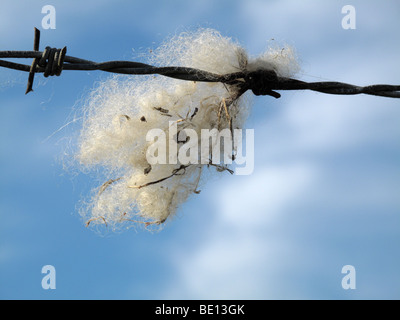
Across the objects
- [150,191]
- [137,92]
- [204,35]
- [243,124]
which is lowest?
[150,191]

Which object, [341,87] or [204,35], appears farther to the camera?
[204,35]

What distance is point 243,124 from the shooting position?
9.18ft

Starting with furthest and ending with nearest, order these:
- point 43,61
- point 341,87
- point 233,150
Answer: point 233,150, point 341,87, point 43,61

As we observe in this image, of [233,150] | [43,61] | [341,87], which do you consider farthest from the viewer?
[233,150]

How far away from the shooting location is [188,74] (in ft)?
8.00

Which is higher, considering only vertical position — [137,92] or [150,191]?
[137,92]

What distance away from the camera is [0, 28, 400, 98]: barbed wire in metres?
2.27

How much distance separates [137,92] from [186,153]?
428 millimetres

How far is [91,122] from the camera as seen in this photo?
9.30 ft

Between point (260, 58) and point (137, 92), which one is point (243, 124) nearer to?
point (260, 58)

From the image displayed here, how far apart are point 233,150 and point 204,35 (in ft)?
2.05

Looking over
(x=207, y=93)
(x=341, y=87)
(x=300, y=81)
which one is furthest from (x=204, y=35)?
(x=341, y=87)

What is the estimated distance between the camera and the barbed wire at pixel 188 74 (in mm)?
2270

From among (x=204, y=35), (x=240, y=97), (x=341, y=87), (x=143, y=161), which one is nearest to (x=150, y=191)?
(x=143, y=161)
